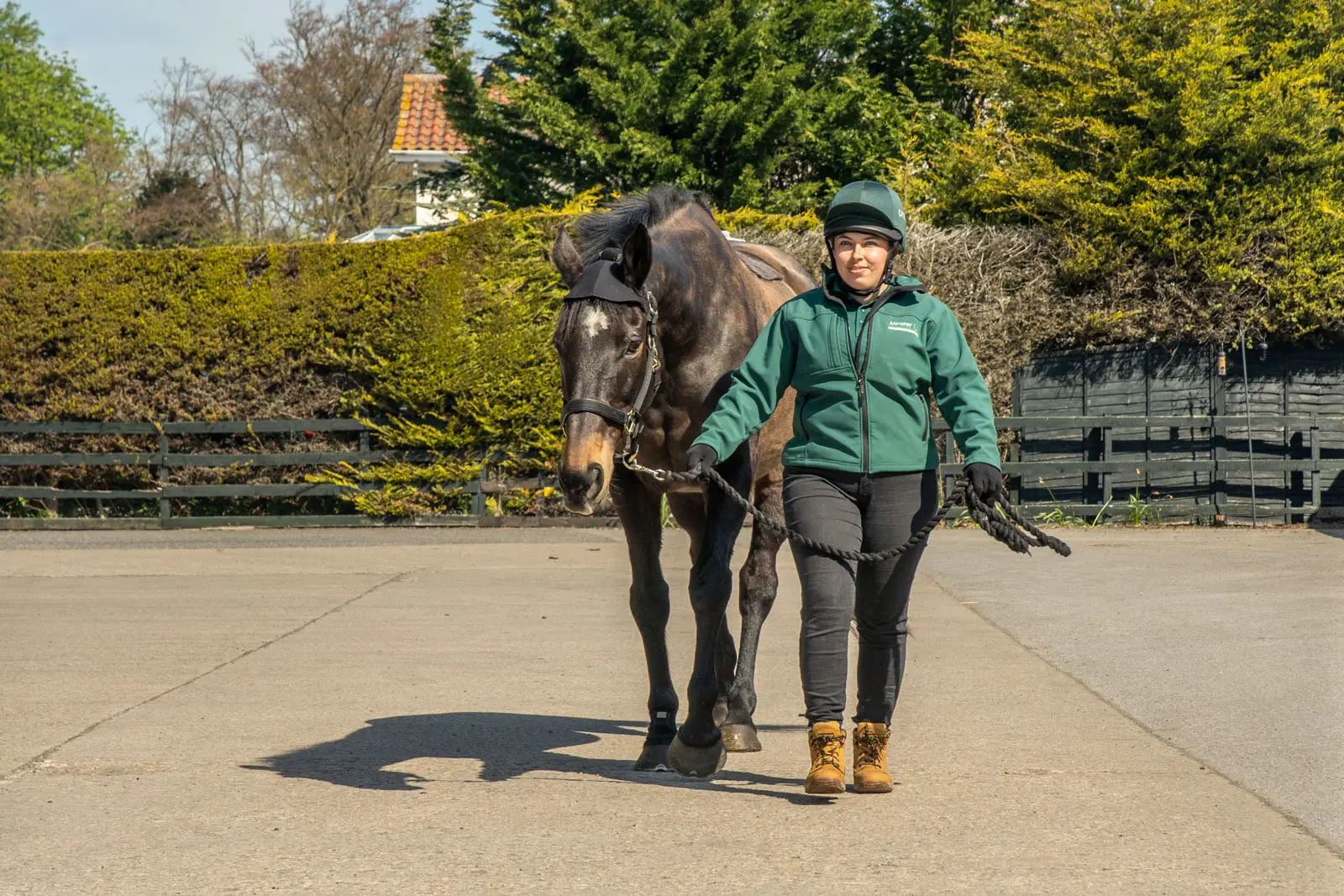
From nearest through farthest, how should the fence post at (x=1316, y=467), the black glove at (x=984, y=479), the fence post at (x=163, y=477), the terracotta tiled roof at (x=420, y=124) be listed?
the black glove at (x=984, y=479) < the fence post at (x=1316, y=467) < the fence post at (x=163, y=477) < the terracotta tiled roof at (x=420, y=124)

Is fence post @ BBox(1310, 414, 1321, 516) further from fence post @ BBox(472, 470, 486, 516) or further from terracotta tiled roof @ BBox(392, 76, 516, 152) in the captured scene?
terracotta tiled roof @ BBox(392, 76, 516, 152)

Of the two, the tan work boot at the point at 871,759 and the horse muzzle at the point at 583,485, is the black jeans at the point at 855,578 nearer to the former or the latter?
the tan work boot at the point at 871,759

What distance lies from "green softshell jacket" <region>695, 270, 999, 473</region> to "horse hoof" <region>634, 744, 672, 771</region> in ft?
3.94

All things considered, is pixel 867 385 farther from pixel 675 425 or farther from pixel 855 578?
pixel 675 425

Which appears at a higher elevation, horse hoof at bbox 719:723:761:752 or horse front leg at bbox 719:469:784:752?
horse front leg at bbox 719:469:784:752

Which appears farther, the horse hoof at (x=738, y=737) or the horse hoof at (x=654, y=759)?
the horse hoof at (x=738, y=737)

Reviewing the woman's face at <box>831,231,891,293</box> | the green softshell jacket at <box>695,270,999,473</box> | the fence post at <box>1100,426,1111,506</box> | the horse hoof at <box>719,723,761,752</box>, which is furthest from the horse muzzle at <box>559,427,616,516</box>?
the fence post at <box>1100,426,1111,506</box>

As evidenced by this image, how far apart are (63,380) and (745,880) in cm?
1396

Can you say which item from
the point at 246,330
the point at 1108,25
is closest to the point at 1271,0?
the point at 1108,25

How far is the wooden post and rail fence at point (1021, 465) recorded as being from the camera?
14984mm

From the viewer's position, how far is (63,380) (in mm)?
15836

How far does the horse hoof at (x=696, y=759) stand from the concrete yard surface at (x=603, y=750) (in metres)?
0.06

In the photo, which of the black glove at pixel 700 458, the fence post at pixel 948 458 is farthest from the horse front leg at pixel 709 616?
the fence post at pixel 948 458

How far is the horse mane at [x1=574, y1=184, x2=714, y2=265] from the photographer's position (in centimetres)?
503
